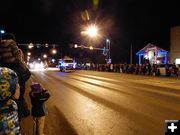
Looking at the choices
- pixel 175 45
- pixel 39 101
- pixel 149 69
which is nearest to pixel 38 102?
pixel 39 101

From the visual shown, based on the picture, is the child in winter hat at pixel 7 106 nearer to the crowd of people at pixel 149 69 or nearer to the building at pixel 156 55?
the crowd of people at pixel 149 69

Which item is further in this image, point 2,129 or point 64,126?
point 64,126

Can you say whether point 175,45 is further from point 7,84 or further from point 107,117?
point 7,84

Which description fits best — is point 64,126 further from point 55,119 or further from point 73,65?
point 73,65

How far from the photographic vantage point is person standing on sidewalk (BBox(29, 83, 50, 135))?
6133 mm

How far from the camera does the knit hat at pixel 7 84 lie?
365cm

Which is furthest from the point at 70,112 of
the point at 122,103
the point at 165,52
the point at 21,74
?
the point at 165,52

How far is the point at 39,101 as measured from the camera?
6180mm

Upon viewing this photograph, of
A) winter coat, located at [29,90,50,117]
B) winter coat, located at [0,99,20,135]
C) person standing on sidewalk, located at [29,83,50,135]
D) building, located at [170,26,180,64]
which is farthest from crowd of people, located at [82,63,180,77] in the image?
winter coat, located at [0,99,20,135]

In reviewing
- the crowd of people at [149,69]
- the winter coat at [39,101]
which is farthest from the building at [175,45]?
the winter coat at [39,101]

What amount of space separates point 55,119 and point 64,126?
3.37 ft

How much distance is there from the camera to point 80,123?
8328 mm

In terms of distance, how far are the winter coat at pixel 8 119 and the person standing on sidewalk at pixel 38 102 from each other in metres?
2.36

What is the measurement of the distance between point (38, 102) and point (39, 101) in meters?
0.04
